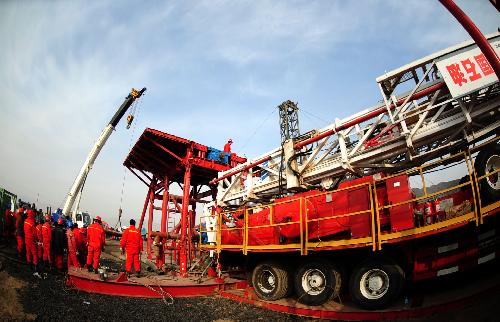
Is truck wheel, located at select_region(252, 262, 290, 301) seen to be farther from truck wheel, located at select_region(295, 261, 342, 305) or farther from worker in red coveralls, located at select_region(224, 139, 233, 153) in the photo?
worker in red coveralls, located at select_region(224, 139, 233, 153)

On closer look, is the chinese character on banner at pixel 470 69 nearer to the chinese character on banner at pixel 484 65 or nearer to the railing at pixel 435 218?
the chinese character on banner at pixel 484 65

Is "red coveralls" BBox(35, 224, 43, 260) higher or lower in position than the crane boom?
lower

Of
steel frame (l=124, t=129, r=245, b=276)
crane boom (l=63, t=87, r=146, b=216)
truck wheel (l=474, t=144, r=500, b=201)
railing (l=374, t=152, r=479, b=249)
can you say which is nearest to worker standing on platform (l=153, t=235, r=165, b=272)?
steel frame (l=124, t=129, r=245, b=276)

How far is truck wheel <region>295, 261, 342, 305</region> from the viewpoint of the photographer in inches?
297

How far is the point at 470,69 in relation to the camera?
21.1 feet

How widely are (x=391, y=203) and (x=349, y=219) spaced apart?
1.13 meters

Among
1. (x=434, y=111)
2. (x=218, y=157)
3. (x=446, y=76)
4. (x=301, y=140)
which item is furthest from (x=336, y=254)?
(x=218, y=157)

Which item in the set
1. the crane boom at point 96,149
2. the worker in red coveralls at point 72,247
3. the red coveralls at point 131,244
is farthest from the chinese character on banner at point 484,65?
the crane boom at point 96,149

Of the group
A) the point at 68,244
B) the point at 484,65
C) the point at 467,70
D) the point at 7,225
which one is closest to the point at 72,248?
the point at 68,244

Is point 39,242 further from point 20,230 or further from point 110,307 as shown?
point 110,307

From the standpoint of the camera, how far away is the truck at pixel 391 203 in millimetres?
6250

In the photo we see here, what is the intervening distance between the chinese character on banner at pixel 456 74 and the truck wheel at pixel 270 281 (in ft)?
20.7

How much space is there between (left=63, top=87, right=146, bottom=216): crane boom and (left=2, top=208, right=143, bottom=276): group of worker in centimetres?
1207

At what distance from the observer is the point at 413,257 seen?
6566mm
